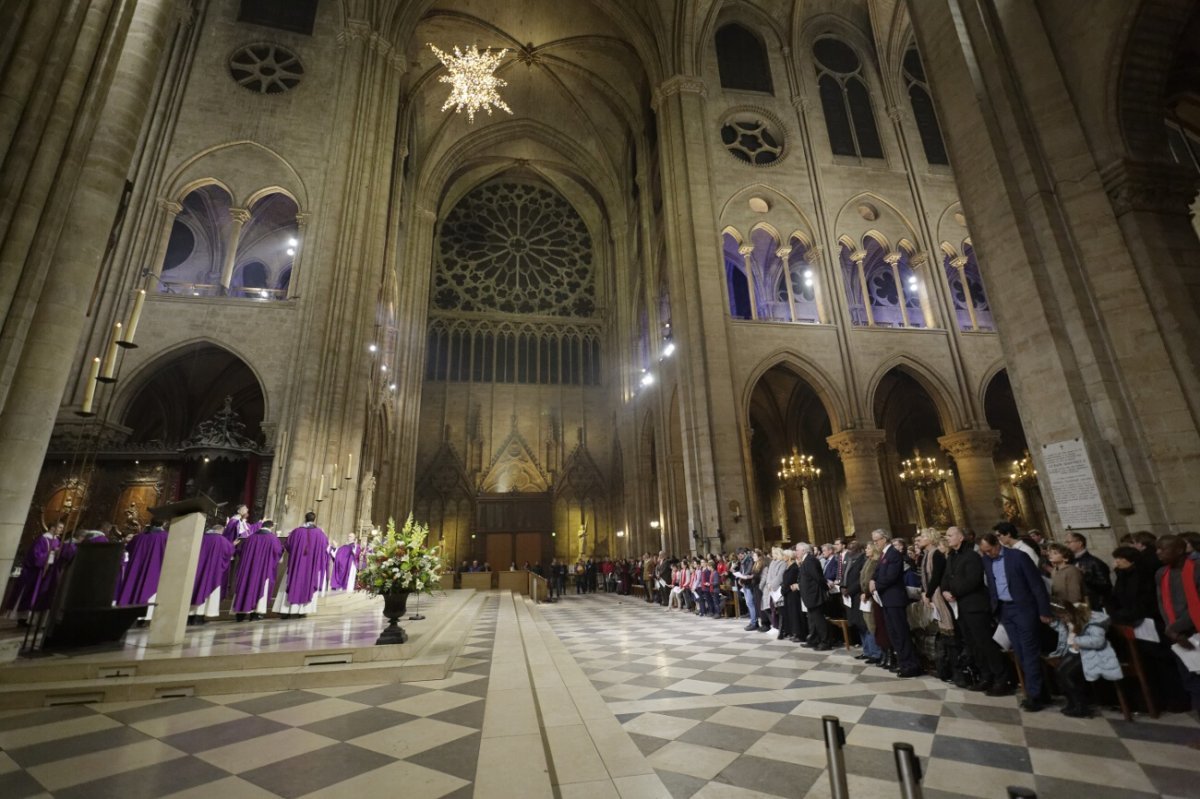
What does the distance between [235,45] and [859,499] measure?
66.8 feet

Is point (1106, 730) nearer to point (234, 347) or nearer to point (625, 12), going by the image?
point (234, 347)

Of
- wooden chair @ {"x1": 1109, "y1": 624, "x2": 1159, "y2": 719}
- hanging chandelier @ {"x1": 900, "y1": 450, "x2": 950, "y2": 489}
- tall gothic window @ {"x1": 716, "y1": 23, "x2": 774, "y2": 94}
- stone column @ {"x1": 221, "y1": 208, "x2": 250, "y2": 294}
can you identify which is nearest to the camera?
wooden chair @ {"x1": 1109, "y1": 624, "x2": 1159, "y2": 719}

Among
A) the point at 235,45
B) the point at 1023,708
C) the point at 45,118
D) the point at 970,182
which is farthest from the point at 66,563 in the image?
the point at 235,45

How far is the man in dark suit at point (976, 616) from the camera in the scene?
13.4 feet

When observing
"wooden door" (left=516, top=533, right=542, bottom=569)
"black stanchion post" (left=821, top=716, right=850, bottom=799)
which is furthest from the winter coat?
"wooden door" (left=516, top=533, right=542, bottom=569)

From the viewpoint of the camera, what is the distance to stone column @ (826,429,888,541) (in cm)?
1355

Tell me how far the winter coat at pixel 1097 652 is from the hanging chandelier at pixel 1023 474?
57.5ft

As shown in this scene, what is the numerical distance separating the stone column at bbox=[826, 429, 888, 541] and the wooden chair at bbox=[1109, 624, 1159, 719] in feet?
33.6

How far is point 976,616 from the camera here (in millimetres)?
4211

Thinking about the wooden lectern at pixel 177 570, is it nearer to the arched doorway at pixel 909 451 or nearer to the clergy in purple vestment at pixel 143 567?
the clergy in purple vestment at pixel 143 567

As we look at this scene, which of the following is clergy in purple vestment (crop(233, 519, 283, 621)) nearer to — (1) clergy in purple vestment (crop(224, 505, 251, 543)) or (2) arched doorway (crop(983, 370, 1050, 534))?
(1) clergy in purple vestment (crop(224, 505, 251, 543))

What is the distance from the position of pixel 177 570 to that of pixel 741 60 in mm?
20710

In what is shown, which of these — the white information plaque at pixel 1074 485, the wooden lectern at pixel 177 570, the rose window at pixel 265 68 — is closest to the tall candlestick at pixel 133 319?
the wooden lectern at pixel 177 570

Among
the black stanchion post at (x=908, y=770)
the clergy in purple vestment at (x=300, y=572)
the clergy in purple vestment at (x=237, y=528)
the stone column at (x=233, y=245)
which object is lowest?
the black stanchion post at (x=908, y=770)
